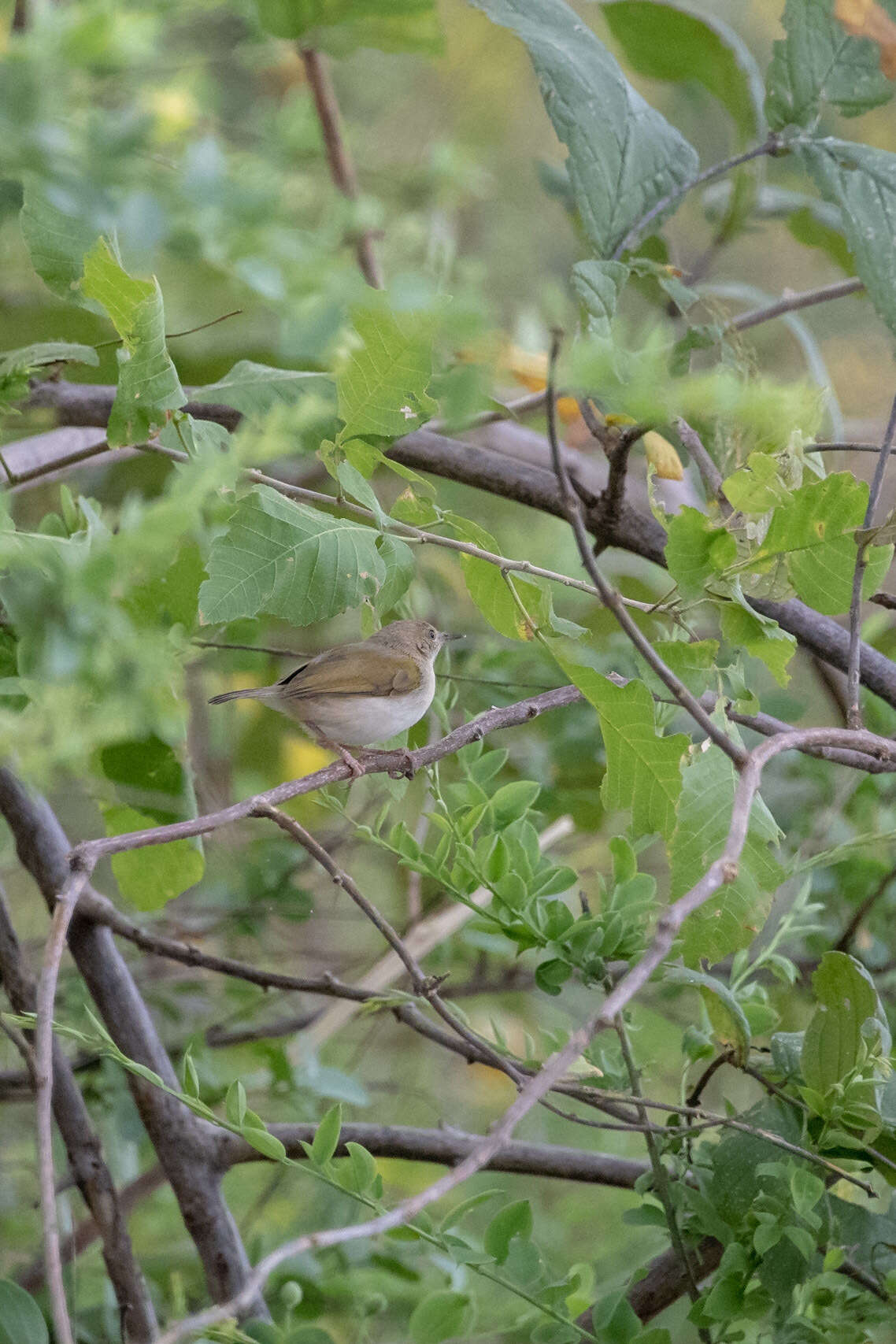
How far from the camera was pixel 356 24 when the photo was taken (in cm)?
200

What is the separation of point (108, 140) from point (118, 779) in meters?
0.84

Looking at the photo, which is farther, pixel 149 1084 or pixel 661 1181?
pixel 149 1084

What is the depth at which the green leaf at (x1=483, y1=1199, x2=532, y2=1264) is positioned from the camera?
1.06m

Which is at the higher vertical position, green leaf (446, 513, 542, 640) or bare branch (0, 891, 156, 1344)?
green leaf (446, 513, 542, 640)

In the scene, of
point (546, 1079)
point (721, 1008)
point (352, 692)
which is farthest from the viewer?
point (352, 692)

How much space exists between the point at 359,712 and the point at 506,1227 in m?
1.07

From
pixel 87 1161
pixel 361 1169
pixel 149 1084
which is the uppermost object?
pixel 361 1169

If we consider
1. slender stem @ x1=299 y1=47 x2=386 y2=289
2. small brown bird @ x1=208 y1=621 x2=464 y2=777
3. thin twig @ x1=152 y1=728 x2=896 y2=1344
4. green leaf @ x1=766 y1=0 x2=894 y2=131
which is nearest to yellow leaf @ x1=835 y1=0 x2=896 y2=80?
green leaf @ x1=766 y1=0 x2=894 y2=131

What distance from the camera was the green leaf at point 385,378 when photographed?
99 centimetres

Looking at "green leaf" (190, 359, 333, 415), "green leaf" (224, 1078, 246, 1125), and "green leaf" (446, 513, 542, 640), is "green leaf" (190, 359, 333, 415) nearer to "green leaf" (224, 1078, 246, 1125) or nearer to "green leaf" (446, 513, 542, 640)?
"green leaf" (446, 513, 542, 640)

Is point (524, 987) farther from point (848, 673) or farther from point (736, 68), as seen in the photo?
point (736, 68)

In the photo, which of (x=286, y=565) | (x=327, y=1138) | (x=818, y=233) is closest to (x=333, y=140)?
(x=818, y=233)

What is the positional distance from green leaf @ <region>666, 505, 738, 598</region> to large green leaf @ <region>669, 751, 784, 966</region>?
0.20m

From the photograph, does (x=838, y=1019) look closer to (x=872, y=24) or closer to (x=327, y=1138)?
(x=327, y=1138)
